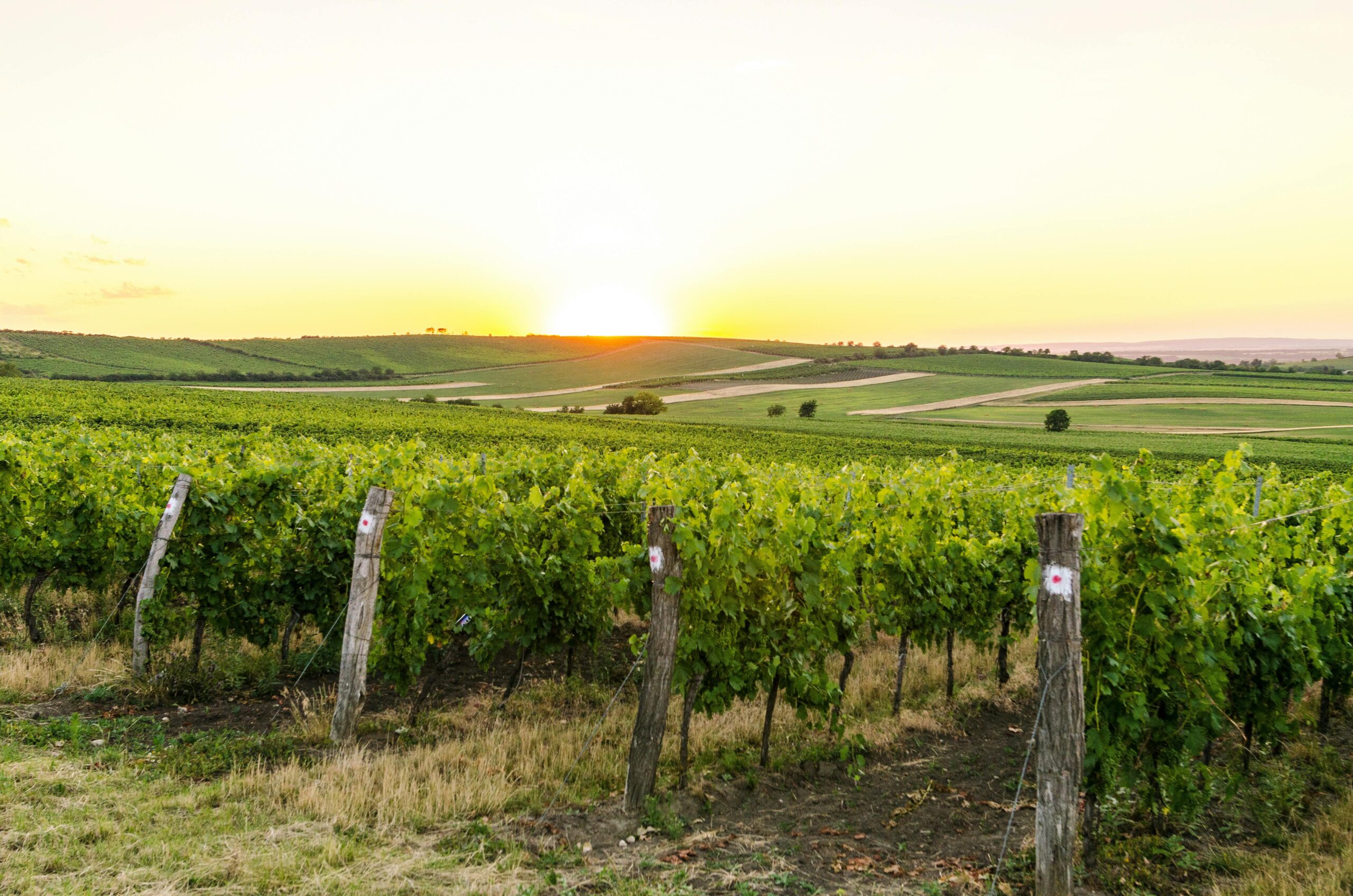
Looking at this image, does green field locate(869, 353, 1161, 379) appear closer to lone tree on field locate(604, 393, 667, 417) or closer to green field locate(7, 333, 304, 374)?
lone tree on field locate(604, 393, 667, 417)

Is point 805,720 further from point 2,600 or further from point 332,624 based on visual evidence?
point 2,600

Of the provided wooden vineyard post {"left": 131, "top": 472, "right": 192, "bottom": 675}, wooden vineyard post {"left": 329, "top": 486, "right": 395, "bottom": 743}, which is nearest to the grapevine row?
wooden vineyard post {"left": 131, "top": 472, "right": 192, "bottom": 675}

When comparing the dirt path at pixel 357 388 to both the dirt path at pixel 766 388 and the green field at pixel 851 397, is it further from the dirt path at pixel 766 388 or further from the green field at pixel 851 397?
the green field at pixel 851 397

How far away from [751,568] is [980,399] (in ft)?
242

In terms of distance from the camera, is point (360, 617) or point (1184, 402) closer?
point (360, 617)

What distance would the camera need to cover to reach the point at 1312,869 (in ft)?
14.3

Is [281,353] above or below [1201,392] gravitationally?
above

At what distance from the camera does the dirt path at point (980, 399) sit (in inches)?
2665

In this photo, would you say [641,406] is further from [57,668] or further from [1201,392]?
[57,668]

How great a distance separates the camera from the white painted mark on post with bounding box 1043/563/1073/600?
4254 millimetres

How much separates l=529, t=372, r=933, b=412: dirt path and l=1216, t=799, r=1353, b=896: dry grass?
238 feet

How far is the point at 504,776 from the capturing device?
5.48 metres

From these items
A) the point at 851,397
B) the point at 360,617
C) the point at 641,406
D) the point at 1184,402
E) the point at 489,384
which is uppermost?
the point at 489,384

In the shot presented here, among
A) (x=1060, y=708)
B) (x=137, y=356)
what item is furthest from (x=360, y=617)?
(x=137, y=356)
